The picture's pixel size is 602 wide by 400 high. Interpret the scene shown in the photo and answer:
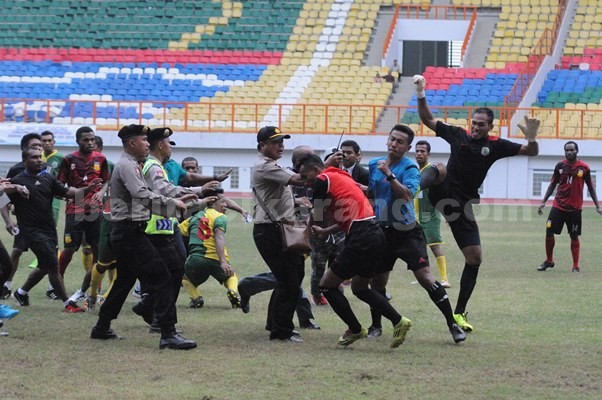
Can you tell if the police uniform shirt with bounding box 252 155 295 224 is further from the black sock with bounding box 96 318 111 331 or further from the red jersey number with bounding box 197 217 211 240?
the red jersey number with bounding box 197 217 211 240

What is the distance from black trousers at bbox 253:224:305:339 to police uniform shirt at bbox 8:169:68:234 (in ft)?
9.07

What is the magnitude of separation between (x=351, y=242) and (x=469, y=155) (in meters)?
1.65

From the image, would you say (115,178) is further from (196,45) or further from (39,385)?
(196,45)

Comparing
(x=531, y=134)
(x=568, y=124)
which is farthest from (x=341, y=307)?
(x=568, y=124)

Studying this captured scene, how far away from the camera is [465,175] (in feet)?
34.0

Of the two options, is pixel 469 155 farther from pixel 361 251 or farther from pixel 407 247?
pixel 361 251

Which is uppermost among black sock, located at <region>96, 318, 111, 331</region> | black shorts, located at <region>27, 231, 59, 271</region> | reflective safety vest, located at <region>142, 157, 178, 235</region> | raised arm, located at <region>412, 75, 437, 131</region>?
raised arm, located at <region>412, 75, 437, 131</region>

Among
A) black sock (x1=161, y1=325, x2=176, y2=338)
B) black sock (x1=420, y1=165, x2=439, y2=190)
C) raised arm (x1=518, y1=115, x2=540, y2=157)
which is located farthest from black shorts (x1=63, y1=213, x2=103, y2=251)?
raised arm (x1=518, y1=115, x2=540, y2=157)

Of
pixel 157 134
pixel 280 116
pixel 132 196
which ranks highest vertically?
pixel 280 116

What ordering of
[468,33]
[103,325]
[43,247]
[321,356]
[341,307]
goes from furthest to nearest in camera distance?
[468,33] < [43,247] < [103,325] < [341,307] < [321,356]

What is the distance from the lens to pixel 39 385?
7688 mm

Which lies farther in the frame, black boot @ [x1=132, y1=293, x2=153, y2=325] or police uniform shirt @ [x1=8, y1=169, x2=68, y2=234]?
police uniform shirt @ [x1=8, y1=169, x2=68, y2=234]

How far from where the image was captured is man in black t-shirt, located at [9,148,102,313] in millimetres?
11547

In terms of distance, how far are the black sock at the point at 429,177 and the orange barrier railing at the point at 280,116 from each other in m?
23.3
